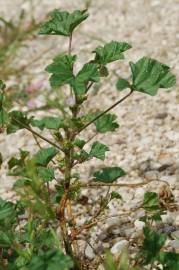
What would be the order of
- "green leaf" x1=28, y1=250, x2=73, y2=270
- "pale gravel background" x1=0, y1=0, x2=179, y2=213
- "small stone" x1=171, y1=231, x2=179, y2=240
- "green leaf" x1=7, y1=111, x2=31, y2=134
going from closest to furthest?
"green leaf" x1=28, y1=250, x2=73, y2=270 < "green leaf" x1=7, y1=111, x2=31, y2=134 < "small stone" x1=171, y1=231, x2=179, y2=240 < "pale gravel background" x1=0, y1=0, x2=179, y2=213

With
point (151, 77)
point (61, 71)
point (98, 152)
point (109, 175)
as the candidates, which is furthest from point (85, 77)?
point (109, 175)

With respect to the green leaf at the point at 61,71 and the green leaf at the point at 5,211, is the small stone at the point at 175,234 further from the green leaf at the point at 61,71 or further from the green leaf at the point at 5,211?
the green leaf at the point at 61,71

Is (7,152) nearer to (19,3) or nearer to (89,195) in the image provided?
(89,195)

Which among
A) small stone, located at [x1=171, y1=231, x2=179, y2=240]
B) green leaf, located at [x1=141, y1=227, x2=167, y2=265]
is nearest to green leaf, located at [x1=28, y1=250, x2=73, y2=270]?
green leaf, located at [x1=141, y1=227, x2=167, y2=265]

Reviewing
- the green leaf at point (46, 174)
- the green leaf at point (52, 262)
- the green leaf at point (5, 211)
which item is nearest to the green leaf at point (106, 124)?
the green leaf at point (46, 174)

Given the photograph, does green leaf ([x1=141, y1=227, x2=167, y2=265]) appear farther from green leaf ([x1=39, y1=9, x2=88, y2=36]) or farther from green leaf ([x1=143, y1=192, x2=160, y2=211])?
green leaf ([x1=39, y1=9, x2=88, y2=36])
